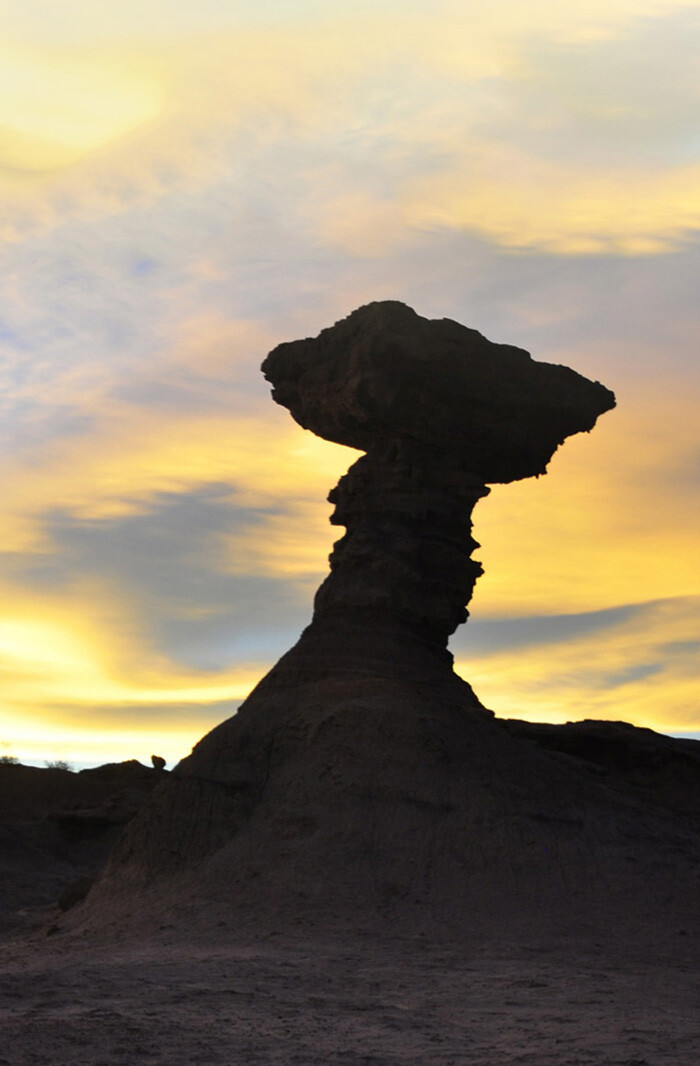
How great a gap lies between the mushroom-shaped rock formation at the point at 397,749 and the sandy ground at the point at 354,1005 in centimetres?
194

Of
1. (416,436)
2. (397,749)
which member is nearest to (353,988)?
(397,749)

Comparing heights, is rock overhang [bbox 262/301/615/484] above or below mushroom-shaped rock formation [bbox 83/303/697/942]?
above

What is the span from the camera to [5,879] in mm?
31969

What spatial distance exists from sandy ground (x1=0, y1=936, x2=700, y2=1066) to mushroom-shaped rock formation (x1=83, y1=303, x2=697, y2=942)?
6.35 ft

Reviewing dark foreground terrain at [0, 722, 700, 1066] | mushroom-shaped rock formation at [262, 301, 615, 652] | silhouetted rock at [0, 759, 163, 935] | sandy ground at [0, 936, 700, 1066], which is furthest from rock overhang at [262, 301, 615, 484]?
sandy ground at [0, 936, 700, 1066]

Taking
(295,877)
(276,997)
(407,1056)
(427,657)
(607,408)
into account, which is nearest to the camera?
(407,1056)

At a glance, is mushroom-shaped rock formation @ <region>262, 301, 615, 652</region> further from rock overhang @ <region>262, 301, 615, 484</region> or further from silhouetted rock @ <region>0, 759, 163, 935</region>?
silhouetted rock @ <region>0, 759, 163, 935</region>

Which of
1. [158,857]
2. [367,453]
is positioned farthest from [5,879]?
[367,453]

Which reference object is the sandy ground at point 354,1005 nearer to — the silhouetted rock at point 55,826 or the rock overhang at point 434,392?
the silhouetted rock at point 55,826

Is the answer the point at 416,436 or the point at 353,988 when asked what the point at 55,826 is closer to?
the point at 416,436

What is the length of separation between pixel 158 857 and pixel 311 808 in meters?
2.72

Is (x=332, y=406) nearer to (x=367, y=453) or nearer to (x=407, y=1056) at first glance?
(x=367, y=453)

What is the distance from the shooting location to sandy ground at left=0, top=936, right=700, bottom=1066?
11078 millimetres

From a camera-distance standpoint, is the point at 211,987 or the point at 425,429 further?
the point at 425,429
